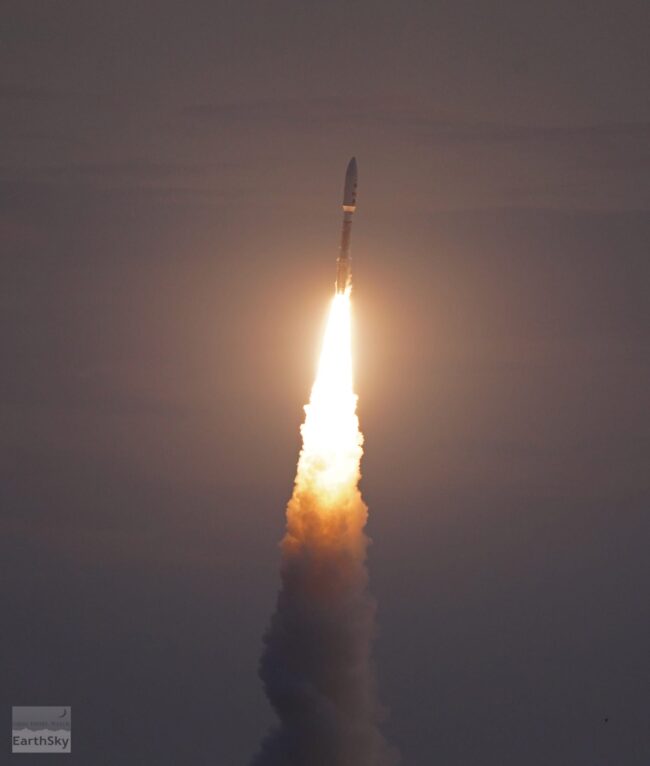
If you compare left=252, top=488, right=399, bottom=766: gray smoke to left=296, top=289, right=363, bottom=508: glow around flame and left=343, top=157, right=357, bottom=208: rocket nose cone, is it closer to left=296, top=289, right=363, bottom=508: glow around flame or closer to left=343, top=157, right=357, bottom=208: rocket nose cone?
left=296, top=289, right=363, bottom=508: glow around flame

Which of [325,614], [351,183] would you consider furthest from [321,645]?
[351,183]

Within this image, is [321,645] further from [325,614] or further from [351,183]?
[351,183]

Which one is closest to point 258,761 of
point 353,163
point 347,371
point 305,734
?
point 305,734

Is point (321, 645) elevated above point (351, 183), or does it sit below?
below

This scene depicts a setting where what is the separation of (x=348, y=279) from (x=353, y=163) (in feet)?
13.3

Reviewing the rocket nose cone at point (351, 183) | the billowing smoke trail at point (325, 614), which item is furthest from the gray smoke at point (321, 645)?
the rocket nose cone at point (351, 183)

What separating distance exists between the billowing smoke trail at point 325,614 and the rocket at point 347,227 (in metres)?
0.88

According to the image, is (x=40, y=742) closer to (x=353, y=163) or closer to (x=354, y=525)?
(x=354, y=525)

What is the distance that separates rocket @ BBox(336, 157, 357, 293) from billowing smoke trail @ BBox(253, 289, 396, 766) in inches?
34.6

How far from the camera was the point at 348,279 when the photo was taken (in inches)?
2963

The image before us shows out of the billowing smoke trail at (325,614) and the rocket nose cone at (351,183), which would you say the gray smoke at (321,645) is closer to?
the billowing smoke trail at (325,614)

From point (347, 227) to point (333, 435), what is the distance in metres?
8.31

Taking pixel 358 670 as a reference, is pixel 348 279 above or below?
above

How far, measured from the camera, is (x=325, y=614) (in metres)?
76.9
